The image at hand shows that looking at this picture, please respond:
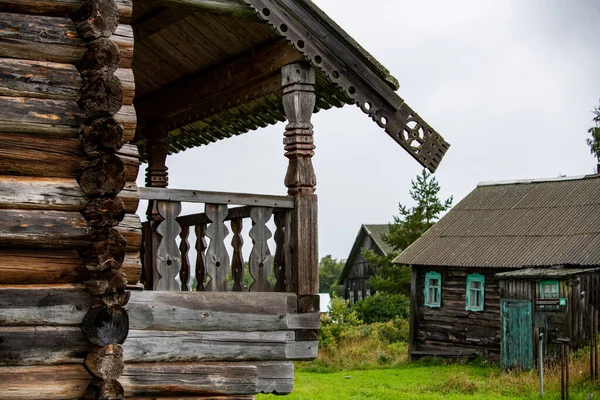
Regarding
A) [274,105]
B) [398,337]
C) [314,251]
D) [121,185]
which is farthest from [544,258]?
[121,185]

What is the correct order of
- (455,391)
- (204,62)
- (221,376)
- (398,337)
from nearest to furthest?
(221,376)
(204,62)
(455,391)
(398,337)

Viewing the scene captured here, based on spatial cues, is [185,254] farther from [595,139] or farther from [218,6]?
[595,139]

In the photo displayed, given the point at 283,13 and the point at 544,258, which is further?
the point at 544,258

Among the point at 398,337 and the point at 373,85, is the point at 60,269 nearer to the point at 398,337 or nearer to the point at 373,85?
the point at 373,85

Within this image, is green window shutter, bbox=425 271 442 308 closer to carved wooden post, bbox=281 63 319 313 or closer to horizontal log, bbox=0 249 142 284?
carved wooden post, bbox=281 63 319 313

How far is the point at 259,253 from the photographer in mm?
8914

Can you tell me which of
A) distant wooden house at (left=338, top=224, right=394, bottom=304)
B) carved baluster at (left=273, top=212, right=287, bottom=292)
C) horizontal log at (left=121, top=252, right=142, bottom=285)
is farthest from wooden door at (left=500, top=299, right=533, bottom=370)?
distant wooden house at (left=338, top=224, right=394, bottom=304)

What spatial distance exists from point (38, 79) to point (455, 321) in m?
22.7

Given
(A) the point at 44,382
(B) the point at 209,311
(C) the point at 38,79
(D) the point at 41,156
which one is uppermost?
(C) the point at 38,79

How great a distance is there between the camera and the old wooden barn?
6793 mm

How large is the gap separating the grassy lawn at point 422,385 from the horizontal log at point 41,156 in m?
A: 10.8

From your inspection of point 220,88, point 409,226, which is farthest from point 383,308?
point 220,88

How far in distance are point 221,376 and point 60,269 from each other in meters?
2.20

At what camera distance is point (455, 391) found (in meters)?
19.9
